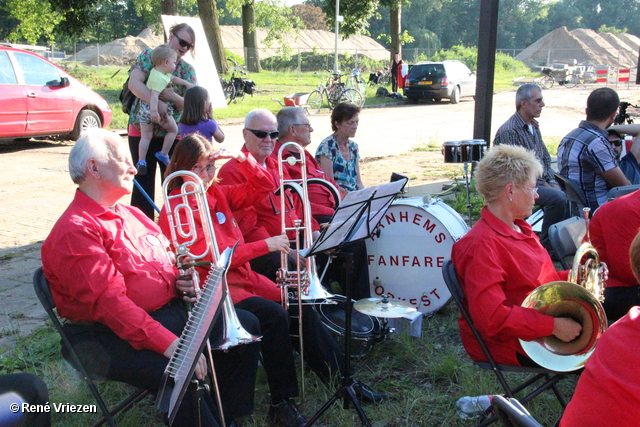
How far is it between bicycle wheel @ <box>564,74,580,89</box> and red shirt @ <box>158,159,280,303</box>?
33.1m

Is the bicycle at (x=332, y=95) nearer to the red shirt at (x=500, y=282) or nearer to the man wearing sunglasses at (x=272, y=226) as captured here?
the man wearing sunglasses at (x=272, y=226)

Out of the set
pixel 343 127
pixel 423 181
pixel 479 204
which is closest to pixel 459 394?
pixel 343 127

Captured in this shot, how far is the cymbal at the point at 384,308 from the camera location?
2.99 meters

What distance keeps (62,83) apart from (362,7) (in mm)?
19130

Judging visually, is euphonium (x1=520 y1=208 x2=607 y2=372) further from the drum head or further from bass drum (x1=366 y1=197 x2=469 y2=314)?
bass drum (x1=366 y1=197 x2=469 y2=314)

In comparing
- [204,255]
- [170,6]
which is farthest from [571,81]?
[204,255]

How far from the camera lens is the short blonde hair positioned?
2838 millimetres

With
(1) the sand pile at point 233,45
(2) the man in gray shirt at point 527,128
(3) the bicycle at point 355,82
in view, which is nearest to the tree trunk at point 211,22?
(3) the bicycle at point 355,82

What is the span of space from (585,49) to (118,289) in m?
56.7

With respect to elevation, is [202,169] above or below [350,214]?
above

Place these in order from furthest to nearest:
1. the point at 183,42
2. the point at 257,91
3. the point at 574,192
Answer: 1. the point at 257,91
2. the point at 183,42
3. the point at 574,192

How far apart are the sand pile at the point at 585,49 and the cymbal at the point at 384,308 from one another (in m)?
51.7

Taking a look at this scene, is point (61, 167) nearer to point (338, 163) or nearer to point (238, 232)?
point (338, 163)

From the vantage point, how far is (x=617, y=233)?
124 inches
